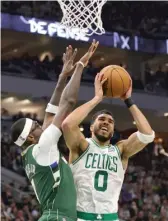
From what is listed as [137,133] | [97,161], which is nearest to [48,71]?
[137,133]

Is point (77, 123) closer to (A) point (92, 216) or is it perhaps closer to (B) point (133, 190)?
(A) point (92, 216)

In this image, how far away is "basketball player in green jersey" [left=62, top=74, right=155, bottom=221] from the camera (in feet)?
14.8

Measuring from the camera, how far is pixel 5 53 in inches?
837

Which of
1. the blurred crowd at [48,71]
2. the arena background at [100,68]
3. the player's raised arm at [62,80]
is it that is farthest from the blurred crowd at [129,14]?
the player's raised arm at [62,80]

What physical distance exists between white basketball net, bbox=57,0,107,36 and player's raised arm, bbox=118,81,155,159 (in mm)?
2040

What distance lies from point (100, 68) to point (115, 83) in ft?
51.4

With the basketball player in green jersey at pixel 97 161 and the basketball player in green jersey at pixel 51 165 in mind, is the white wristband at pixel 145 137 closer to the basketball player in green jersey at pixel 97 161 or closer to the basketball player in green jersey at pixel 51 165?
the basketball player in green jersey at pixel 97 161

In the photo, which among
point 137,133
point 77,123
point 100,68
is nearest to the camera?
point 77,123

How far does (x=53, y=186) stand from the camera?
425 cm

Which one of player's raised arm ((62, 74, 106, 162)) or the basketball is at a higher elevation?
the basketball

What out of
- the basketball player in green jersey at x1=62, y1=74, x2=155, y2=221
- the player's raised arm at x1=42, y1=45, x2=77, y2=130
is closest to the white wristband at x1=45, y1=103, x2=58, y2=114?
the player's raised arm at x1=42, y1=45, x2=77, y2=130

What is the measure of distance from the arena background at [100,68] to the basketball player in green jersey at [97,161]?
30.2ft

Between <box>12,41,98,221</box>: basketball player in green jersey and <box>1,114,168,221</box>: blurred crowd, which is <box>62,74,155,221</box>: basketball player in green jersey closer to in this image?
<box>12,41,98,221</box>: basketball player in green jersey

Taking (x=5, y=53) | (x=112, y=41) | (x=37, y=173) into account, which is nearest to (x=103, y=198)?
(x=37, y=173)
